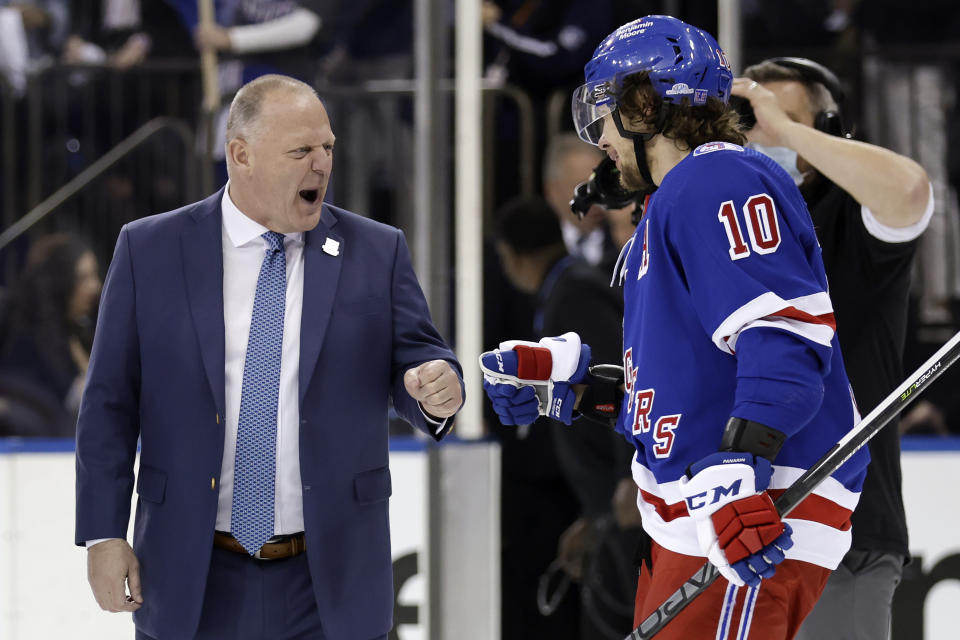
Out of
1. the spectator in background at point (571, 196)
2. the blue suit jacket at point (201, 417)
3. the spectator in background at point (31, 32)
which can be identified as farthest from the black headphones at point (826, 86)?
the spectator in background at point (31, 32)

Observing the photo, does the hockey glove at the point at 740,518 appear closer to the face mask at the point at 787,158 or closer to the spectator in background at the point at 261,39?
the face mask at the point at 787,158

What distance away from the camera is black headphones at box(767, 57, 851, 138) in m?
2.64

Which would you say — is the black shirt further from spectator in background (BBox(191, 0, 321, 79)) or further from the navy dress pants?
spectator in background (BBox(191, 0, 321, 79))

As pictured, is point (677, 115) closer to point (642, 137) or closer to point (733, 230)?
point (642, 137)

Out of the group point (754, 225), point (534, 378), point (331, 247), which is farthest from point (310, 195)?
point (754, 225)

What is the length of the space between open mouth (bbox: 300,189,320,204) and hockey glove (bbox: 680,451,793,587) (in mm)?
950

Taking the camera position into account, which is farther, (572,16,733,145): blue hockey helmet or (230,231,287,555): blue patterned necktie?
(230,231,287,555): blue patterned necktie

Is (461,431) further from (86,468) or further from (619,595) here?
(86,468)

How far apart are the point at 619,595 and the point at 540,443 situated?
564 millimetres

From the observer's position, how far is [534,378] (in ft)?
7.76

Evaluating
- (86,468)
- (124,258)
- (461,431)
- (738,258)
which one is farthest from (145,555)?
(461,431)

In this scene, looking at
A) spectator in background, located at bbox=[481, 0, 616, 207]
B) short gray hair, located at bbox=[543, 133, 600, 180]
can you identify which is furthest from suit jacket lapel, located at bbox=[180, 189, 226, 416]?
spectator in background, located at bbox=[481, 0, 616, 207]

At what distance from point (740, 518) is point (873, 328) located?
2.78ft

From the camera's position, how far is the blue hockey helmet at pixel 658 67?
2.07 meters
